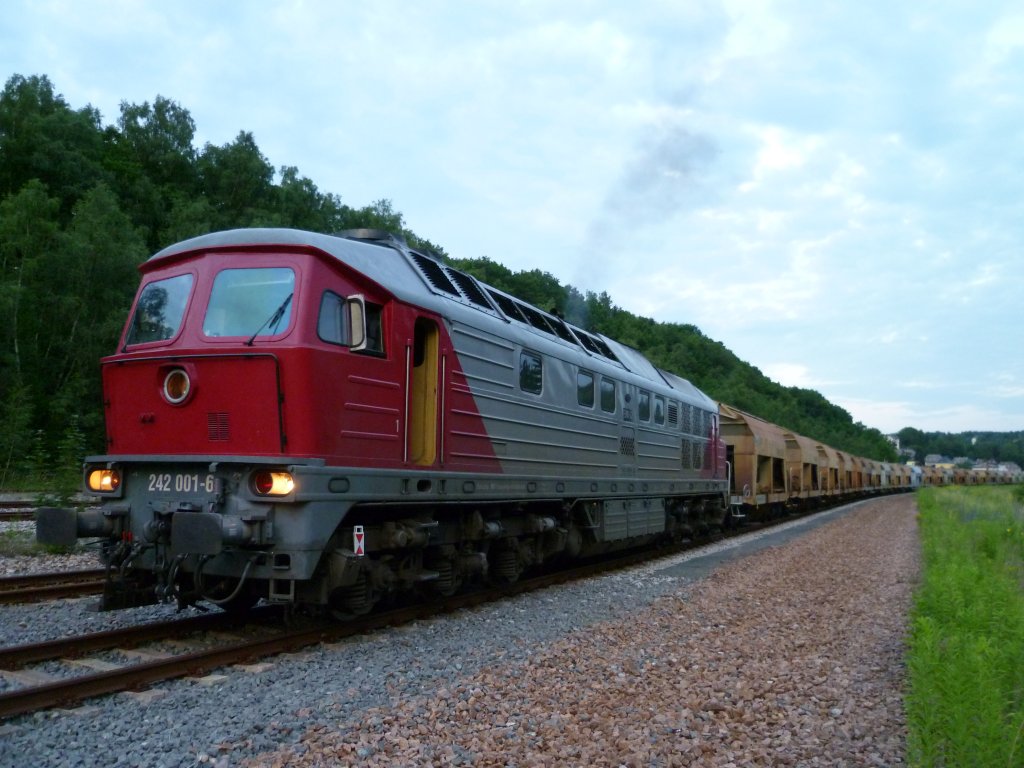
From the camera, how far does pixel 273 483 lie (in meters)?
6.50

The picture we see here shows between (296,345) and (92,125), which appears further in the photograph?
(92,125)

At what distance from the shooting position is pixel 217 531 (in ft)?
20.1

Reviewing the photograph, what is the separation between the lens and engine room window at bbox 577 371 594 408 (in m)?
11.9

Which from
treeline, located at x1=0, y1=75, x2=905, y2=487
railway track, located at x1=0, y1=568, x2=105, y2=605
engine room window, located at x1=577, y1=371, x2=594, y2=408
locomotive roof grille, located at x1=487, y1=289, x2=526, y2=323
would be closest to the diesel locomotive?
locomotive roof grille, located at x1=487, y1=289, x2=526, y2=323

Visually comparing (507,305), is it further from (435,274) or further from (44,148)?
(44,148)

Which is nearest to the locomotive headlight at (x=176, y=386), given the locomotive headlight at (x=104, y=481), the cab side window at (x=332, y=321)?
the locomotive headlight at (x=104, y=481)

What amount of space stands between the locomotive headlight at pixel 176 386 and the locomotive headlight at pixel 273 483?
1072 millimetres

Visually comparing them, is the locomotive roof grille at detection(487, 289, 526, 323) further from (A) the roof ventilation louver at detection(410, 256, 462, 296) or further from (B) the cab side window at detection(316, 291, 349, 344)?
(B) the cab side window at detection(316, 291, 349, 344)

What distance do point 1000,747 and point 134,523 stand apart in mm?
6465

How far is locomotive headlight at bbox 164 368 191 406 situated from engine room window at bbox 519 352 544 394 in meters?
4.24

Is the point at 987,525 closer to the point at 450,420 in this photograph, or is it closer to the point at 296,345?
the point at 450,420

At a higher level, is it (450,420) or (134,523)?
(450,420)

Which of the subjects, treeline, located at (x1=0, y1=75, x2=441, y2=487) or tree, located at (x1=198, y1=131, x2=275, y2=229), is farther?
tree, located at (x1=198, y1=131, x2=275, y2=229)

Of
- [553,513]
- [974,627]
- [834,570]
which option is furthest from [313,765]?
[834,570]
